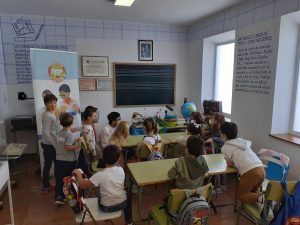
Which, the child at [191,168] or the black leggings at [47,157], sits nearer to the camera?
the child at [191,168]

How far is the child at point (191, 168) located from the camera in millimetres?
2004

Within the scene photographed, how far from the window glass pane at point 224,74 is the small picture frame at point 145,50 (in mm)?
1380

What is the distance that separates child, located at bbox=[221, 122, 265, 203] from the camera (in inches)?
85.2

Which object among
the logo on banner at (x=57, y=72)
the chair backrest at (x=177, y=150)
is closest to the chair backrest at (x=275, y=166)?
the chair backrest at (x=177, y=150)

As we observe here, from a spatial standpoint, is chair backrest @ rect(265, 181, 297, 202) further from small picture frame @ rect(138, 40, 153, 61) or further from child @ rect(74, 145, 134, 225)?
small picture frame @ rect(138, 40, 153, 61)

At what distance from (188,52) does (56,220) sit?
4.17m

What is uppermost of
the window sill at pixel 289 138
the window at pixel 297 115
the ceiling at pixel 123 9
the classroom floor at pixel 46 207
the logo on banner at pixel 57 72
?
the ceiling at pixel 123 9

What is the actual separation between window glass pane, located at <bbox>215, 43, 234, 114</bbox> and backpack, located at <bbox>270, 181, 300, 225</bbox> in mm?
2837

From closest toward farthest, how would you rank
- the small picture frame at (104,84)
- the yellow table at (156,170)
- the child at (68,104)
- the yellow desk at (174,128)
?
the yellow table at (156,170) → the child at (68,104) → the yellow desk at (174,128) → the small picture frame at (104,84)

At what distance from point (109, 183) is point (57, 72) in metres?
2.42

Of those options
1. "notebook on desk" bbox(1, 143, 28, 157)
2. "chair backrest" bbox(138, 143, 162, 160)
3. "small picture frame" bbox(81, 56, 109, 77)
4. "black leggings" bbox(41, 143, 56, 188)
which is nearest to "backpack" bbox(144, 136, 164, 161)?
"chair backrest" bbox(138, 143, 162, 160)

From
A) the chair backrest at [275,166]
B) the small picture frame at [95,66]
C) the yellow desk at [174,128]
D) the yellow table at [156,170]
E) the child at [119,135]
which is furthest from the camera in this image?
the small picture frame at [95,66]

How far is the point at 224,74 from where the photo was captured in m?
4.69

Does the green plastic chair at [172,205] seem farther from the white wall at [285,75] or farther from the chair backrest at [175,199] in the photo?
the white wall at [285,75]
